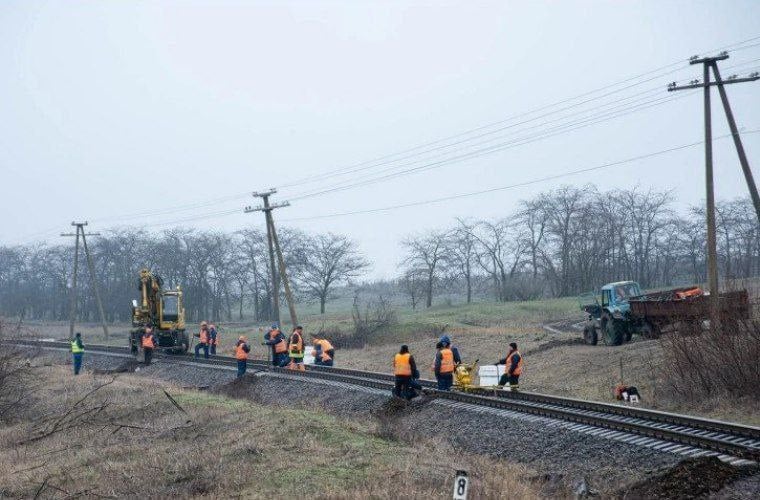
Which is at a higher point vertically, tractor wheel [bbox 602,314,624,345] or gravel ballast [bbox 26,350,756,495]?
tractor wheel [bbox 602,314,624,345]

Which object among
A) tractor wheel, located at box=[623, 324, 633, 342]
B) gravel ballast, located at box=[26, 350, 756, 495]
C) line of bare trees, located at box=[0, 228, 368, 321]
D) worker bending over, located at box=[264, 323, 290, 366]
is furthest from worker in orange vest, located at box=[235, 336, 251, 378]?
line of bare trees, located at box=[0, 228, 368, 321]

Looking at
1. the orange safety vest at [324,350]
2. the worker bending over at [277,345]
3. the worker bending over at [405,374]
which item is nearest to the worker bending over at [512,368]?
the worker bending over at [405,374]

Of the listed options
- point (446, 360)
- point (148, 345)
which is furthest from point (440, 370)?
point (148, 345)

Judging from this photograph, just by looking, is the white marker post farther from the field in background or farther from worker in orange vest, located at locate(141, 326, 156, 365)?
worker in orange vest, located at locate(141, 326, 156, 365)

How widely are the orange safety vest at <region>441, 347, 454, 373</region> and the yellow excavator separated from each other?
23381 millimetres

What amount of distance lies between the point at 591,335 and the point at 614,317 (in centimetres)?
182

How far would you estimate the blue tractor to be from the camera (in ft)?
95.8

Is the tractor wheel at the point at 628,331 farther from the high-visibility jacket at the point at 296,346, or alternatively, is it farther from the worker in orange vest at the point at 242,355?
the worker in orange vest at the point at 242,355

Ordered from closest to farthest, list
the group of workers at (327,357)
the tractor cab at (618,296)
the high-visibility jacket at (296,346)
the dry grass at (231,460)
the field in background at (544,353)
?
the dry grass at (231,460), the field in background at (544,353), the group of workers at (327,357), the high-visibility jacket at (296,346), the tractor cab at (618,296)

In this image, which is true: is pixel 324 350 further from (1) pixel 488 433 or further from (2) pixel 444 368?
(1) pixel 488 433

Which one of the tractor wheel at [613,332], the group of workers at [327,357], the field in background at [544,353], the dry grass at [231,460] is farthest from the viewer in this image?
the tractor wheel at [613,332]

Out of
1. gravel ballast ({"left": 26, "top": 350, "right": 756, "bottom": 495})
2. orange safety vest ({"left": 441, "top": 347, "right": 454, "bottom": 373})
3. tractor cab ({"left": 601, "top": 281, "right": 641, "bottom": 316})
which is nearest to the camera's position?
gravel ballast ({"left": 26, "top": 350, "right": 756, "bottom": 495})

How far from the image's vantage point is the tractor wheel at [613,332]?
2919 centimetres

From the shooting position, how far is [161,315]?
40.7 metres
